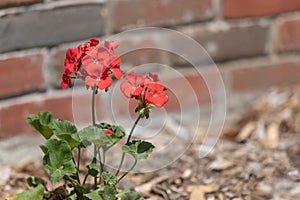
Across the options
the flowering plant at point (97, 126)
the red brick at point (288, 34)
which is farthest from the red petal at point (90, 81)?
the red brick at point (288, 34)

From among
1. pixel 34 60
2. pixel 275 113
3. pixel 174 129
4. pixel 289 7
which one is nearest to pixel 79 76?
pixel 34 60

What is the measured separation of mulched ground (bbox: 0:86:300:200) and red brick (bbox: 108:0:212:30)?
1.14 feet

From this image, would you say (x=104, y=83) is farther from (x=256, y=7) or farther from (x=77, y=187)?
(x=256, y=7)

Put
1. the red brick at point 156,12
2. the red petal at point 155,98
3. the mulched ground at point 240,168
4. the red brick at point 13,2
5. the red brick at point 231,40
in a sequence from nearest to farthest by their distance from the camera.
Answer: the red petal at point 155,98 → the mulched ground at point 240,168 → the red brick at point 13,2 → the red brick at point 156,12 → the red brick at point 231,40

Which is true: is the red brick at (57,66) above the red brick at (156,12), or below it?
below

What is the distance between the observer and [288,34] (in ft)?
6.39

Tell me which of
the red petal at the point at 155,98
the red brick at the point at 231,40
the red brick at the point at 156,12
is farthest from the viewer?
the red brick at the point at 231,40

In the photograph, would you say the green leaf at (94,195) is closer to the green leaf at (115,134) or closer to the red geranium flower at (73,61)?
the green leaf at (115,134)

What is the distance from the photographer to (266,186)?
146 centimetres

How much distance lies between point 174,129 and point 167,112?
0.08 metres

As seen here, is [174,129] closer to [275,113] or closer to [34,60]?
[275,113]

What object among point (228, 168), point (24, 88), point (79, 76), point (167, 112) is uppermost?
point (167, 112)

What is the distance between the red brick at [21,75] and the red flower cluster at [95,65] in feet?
1.62

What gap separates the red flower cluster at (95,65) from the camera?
1.12 meters
